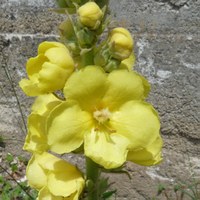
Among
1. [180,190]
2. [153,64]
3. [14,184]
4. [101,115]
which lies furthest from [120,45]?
[14,184]

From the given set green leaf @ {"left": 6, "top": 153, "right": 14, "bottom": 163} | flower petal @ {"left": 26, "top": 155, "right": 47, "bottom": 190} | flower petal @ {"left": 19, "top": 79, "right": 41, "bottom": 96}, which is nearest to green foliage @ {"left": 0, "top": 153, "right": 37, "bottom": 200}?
green leaf @ {"left": 6, "top": 153, "right": 14, "bottom": 163}

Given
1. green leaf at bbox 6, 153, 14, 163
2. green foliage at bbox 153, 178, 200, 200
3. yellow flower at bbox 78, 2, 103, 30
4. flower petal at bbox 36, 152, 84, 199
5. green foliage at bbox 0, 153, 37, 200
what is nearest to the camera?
yellow flower at bbox 78, 2, 103, 30

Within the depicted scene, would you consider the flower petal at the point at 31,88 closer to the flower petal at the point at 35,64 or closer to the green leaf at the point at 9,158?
the flower petal at the point at 35,64

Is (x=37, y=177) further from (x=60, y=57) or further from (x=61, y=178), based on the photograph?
(x=60, y=57)

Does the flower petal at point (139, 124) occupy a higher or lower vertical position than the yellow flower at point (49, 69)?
lower

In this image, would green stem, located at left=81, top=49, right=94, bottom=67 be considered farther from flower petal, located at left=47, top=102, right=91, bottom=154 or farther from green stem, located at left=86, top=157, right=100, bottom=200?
green stem, located at left=86, top=157, right=100, bottom=200

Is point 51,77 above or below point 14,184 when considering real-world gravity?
above

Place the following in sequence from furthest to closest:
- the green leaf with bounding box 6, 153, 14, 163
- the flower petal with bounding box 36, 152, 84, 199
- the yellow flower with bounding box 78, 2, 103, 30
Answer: the green leaf with bounding box 6, 153, 14, 163
the flower petal with bounding box 36, 152, 84, 199
the yellow flower with bounding box 78, 2, 103, 30

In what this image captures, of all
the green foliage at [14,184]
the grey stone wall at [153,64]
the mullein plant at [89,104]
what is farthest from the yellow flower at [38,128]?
the green foliage at [14,184]
